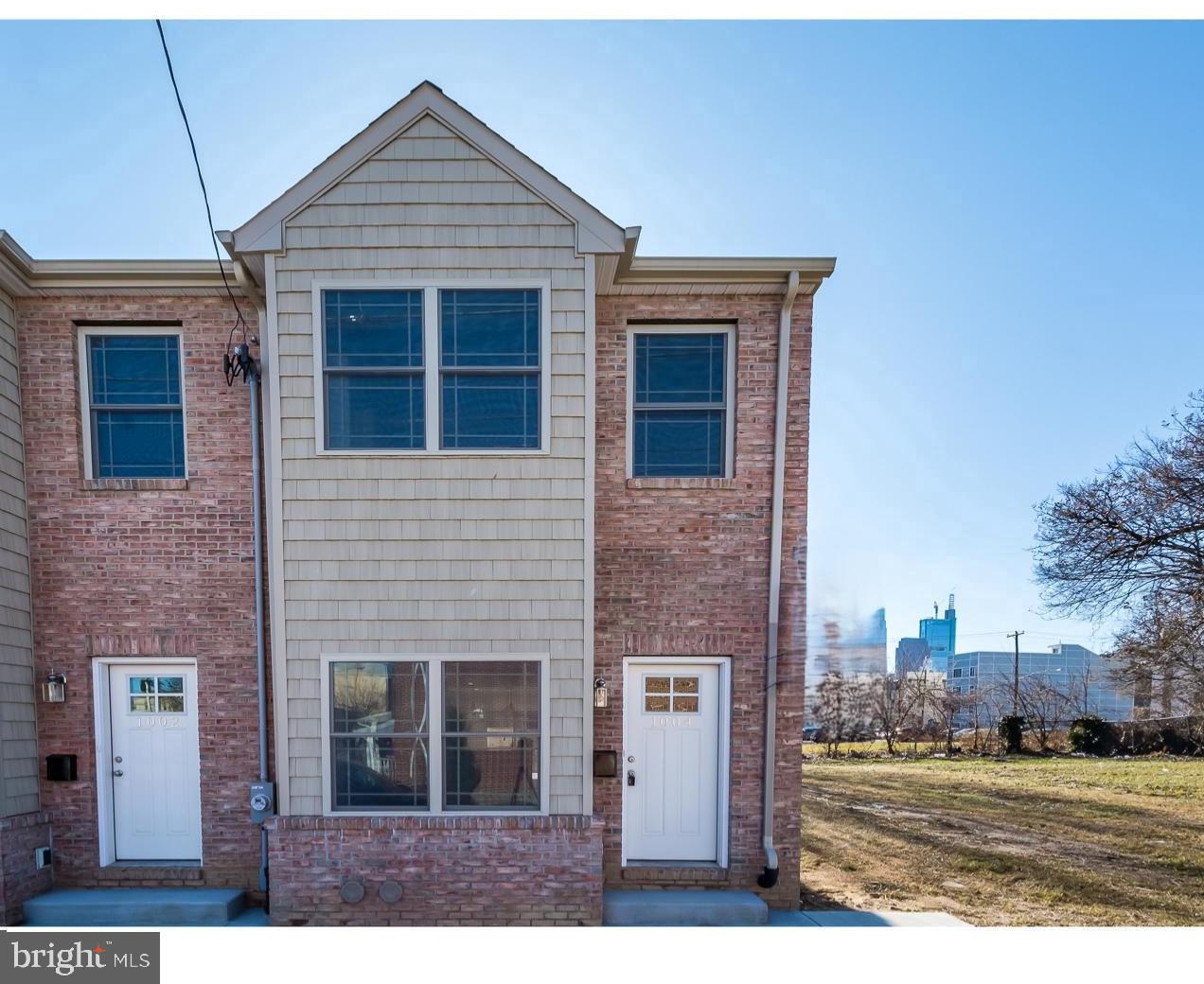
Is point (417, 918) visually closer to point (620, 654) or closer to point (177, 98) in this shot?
point (620, 654)

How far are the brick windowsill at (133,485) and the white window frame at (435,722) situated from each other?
207cm

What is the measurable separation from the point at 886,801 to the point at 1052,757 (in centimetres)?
734

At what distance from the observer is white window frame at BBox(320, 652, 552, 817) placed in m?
4.39

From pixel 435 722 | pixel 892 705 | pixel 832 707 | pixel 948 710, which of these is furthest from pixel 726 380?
pixel 948 710

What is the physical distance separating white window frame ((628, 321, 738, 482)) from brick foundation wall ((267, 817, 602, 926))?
114 inches

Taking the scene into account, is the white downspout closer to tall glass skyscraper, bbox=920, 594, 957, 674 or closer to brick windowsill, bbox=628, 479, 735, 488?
brick windowsill, bbox=628, 479, 735, 488

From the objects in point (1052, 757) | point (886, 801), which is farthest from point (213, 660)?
point (1052, 757)

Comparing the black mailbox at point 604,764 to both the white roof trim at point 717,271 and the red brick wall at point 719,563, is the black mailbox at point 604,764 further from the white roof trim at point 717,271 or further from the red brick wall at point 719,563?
the white roof trim at point 717,271

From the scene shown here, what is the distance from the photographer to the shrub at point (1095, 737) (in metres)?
13.1

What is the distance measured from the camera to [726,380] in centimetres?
507

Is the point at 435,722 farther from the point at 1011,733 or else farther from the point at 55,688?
the point at 1011,733

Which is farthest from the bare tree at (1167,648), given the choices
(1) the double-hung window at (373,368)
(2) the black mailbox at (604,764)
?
(1) the double-hung window at (373,368)

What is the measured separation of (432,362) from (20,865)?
5.05 meters
